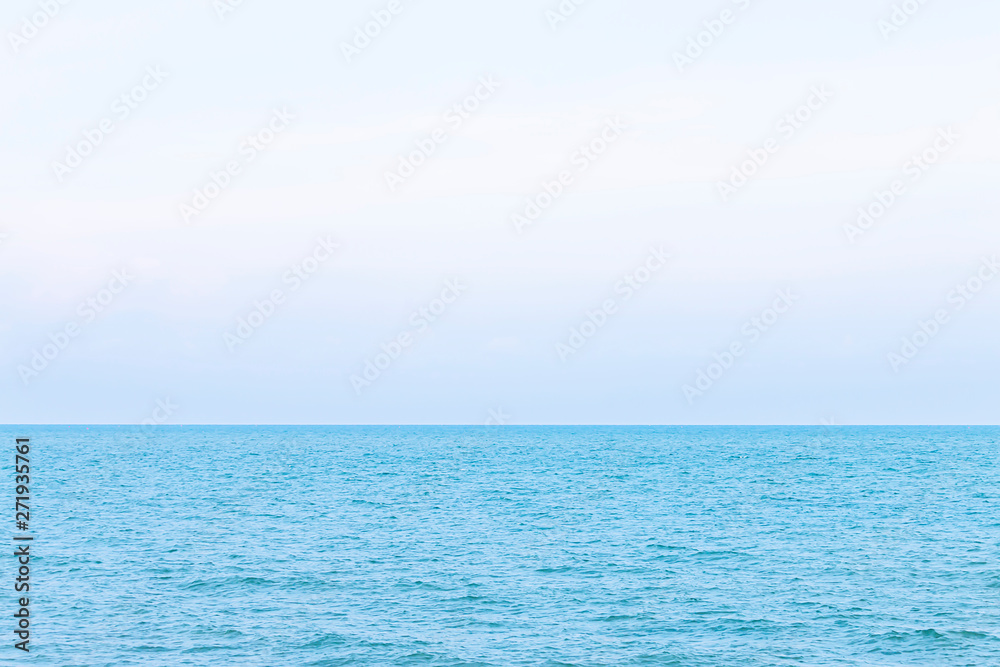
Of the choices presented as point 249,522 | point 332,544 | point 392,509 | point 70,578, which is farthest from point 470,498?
point 70,578

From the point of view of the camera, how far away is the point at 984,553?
3734 centimetres

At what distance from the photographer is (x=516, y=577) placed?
33.3m

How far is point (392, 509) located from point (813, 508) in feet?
81.7

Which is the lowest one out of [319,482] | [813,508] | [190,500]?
[813,508]

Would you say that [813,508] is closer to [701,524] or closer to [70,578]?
[701,524]

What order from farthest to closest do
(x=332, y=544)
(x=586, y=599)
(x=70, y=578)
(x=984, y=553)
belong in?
1. (x=332, y=544)
2. (x=984, y=553)
3. (x=70, y=578)
4. (x=586, y=599)

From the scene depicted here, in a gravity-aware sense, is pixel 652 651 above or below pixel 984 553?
below

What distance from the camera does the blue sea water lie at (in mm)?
24734

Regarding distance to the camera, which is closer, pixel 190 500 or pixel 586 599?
pixel 586 599

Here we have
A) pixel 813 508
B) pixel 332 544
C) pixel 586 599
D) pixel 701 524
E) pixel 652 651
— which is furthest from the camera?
pixel 813 508

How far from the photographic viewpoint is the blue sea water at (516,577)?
2473cm

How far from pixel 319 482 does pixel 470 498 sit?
762 inches

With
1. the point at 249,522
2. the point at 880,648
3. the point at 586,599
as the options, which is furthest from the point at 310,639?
the point at 249,522

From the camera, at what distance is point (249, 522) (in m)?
48.9
